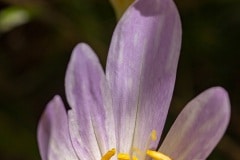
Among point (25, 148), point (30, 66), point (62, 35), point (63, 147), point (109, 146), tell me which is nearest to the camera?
point (63, 147)

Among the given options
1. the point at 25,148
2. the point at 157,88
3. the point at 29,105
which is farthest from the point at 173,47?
the point at 29,105

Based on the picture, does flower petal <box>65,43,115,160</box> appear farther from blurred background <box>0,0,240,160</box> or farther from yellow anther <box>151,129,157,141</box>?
blurred background <box>0,0,240,160</box>

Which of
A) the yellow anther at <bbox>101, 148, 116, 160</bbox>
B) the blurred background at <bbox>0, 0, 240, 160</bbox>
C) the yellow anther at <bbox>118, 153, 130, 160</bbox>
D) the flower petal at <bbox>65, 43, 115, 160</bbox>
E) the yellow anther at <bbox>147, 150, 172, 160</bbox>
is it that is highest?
the flower petal at <bbox>65, 43, 115, 160</bbox>

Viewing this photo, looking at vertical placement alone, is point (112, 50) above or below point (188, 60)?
above

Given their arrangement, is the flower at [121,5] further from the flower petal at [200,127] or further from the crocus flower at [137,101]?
the flower petal at [200,127]

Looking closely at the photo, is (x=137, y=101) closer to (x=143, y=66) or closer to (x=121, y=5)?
(x=143, y=66)

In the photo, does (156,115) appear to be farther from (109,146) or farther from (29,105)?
(29,105)

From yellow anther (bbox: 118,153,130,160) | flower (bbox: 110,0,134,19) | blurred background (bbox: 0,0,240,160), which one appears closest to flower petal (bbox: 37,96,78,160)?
yellow anther (bbox: 118,153,130,160)

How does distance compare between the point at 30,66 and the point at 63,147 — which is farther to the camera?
the point at 30,66

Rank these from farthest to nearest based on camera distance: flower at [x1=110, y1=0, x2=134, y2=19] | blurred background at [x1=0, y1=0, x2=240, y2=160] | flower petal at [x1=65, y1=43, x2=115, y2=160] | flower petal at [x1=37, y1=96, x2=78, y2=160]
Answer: blurred background at [x1=0, y1=0, x2=240, y2=160], flower at [x1=110, y1=0, x2=134, y2=19], flower petal at [x1=65, y1=43, x2=115, y2=160], flower petal at [x1=37, y1=96, x2=78, y2=160]
